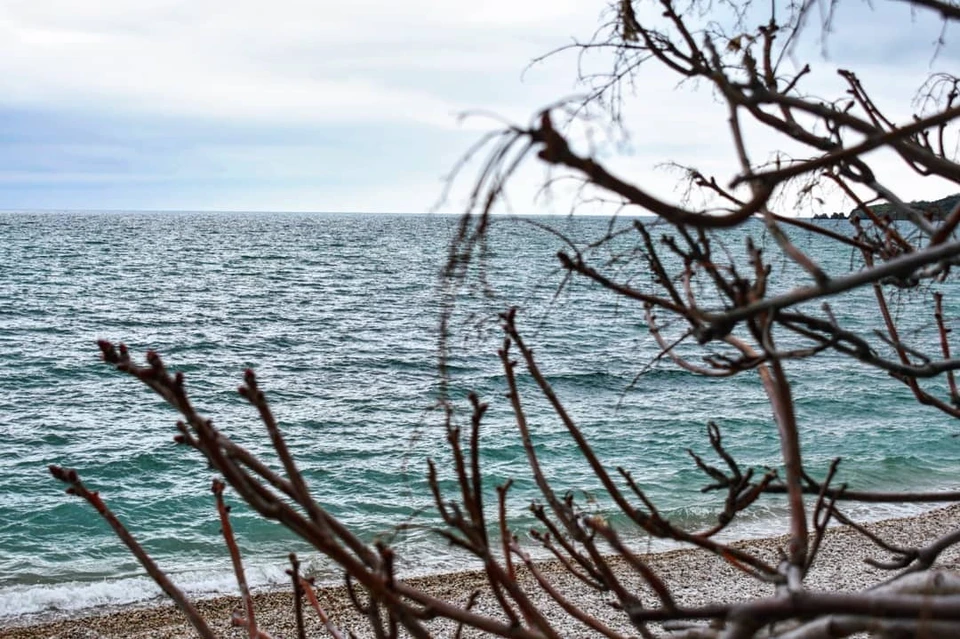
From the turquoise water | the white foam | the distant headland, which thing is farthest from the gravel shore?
the distant headland

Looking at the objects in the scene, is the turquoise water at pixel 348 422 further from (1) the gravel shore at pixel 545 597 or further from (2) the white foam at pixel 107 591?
(1) the gravel shore at pixel 545 597

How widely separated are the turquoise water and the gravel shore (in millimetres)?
767

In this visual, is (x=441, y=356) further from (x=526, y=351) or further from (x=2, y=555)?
(x=2, y=555)

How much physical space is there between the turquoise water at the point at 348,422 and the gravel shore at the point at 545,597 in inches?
30.2

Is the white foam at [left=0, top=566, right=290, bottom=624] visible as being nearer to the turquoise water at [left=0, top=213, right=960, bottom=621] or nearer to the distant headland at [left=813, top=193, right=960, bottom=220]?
the turquoise water at [left=0, top=213, right=960, bottom=621]

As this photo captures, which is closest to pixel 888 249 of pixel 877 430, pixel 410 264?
pixel 877 430

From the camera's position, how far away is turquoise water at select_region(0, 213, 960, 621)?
38.2 feet

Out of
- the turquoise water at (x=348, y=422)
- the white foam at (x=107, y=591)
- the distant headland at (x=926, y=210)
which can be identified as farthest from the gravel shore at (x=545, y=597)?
the distant headland at (x=926, y=210)

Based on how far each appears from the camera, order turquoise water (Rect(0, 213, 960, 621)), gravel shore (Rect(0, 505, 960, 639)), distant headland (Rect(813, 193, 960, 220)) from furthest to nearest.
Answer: turquoise water (Rect(0, 213, 960, 621)), gravel shore (Rect(0, 505, 960, 639)), distant headland (Rect(813, 193, 960, 220))

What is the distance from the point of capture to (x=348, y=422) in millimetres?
19422

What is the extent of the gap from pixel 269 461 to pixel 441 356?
15.2m

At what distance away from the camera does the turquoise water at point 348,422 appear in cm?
1164

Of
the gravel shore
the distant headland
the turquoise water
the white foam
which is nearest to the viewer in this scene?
the distant headland

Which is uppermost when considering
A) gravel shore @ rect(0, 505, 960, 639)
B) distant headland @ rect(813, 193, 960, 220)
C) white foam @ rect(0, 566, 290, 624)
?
distant headland @ rect(813, 193, 960, 220)
